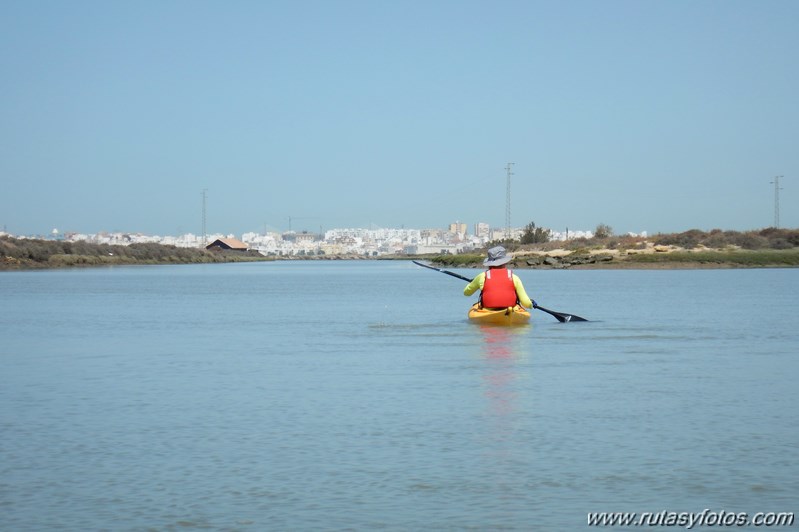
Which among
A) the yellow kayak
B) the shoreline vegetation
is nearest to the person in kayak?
the yellow kayak

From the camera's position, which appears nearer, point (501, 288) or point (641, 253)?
point (501, 288)

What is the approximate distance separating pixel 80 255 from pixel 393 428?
128m

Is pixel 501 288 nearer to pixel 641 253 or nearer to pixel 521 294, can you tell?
pixel 521 294

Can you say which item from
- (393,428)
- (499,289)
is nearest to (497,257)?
(499,289)

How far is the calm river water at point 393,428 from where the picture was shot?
8227 millimetres

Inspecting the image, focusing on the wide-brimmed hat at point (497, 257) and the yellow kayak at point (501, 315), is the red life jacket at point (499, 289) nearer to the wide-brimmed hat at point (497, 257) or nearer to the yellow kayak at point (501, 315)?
the yellow kayak at point (501, 315)

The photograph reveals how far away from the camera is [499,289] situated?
972 inches

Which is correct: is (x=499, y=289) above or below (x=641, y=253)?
below

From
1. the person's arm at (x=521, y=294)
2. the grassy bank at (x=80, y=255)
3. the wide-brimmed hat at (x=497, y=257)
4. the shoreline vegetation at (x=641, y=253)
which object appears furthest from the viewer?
the grassy bank at (x=80, y=255)

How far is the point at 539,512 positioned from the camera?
8.00m

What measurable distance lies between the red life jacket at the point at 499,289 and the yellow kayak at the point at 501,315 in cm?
20

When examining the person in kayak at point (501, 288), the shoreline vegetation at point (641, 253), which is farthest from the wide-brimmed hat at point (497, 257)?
the shoreline vegetation at point (641, 253)

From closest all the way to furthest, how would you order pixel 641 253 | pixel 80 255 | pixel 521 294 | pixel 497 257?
pixel 497 257
pixel 521 294
pixel 641 253
pixel 80 255

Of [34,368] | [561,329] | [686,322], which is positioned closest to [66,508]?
[34,368]
